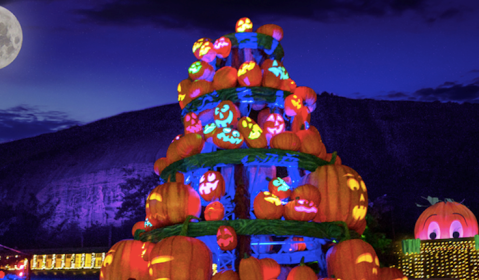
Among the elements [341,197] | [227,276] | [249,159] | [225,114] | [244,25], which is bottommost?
[227,276]

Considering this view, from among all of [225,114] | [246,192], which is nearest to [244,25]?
[225,114]

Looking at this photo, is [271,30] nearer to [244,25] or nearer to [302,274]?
[244,25]

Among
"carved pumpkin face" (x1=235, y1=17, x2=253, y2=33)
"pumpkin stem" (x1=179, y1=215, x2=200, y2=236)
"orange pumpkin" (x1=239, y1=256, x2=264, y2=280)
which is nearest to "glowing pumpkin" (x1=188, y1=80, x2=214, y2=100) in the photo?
"carved pumpkin face" (x1=235, y1=17, x2=253, y2=33)

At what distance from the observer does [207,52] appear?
8477 mm

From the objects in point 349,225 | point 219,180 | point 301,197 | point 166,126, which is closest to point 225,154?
point 219,180

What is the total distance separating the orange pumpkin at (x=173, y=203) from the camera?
23.0ft

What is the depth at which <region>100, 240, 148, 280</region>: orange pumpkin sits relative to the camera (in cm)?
716

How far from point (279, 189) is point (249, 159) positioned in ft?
2.24

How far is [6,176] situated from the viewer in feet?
112

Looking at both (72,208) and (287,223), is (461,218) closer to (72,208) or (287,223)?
(287,223)

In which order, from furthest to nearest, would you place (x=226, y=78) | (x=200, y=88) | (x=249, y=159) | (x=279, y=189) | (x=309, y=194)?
(x=200, y=88), (x=226, y=78), (x=279, y=189), (x=249, y=159), (x=309, y=194)

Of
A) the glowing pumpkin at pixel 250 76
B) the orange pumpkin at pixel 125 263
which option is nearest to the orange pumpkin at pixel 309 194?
the glowing pumpkin at pixel 250 76

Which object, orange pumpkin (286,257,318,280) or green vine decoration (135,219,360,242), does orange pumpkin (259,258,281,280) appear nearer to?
orange pumpkin (286,257,318,280)

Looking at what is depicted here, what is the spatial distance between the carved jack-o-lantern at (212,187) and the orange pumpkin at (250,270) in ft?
4.24
